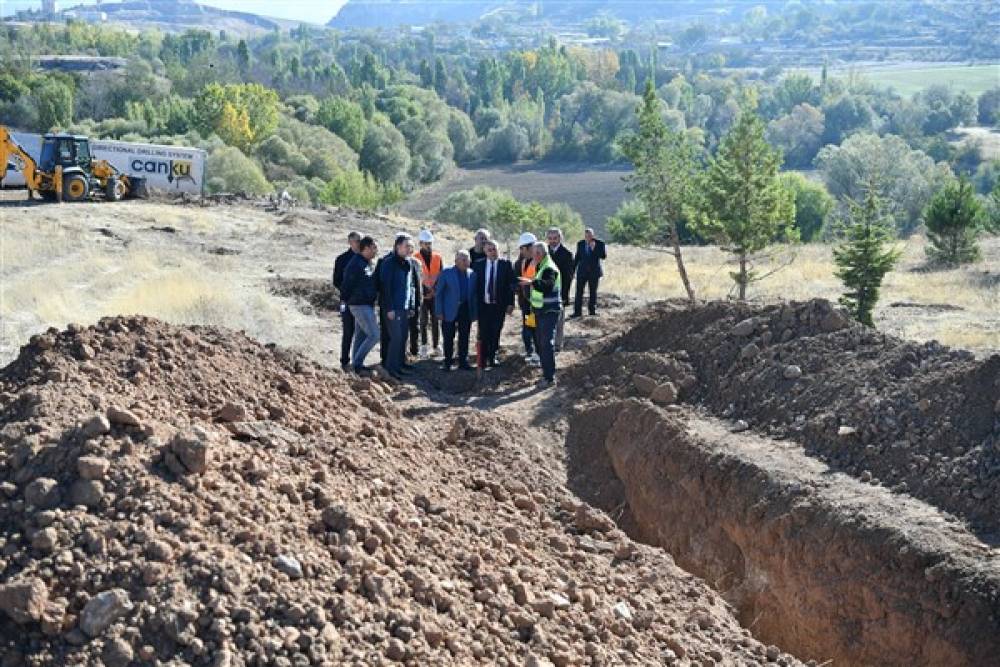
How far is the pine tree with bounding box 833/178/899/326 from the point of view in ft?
74.3

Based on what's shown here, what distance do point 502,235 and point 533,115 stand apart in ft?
292

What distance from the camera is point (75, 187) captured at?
3528 cm

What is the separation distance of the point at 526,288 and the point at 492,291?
622 mm

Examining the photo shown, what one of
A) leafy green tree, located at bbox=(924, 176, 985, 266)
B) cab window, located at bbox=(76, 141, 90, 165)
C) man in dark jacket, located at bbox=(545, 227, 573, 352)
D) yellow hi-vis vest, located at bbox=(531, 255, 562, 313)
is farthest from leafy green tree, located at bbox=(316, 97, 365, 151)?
yellow hi-vis vest, located at bbox=(531, 255, 562, 313)

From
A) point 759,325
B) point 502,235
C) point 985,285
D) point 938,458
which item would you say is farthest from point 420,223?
point 938,458

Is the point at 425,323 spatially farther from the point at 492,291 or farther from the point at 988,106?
the point at 988,106

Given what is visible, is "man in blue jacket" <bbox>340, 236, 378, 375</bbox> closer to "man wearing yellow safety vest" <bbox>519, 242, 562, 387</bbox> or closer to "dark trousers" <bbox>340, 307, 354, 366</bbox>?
"dark trousers" <bbox>340, 307, 354, 366</bbox>

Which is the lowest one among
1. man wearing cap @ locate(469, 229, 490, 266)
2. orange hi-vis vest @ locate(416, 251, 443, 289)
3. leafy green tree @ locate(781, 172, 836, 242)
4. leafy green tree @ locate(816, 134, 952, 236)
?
leafy green tree @ locate(781, 172, 836, 242)

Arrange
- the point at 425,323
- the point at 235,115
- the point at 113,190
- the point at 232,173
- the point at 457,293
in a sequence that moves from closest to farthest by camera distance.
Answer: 1. the point at 457,293
2. the point at 425,323
3. the point at 113,190
4. the point at 232,173
5. the point at 235,115

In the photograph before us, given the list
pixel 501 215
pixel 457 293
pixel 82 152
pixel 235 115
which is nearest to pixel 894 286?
pixel 457 293

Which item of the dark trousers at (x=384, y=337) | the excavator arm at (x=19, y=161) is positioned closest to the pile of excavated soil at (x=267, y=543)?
the dark trousers at (x=384, y=337)

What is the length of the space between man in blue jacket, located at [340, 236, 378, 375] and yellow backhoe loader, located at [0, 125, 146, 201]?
2380cm

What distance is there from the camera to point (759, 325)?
14.1 metres

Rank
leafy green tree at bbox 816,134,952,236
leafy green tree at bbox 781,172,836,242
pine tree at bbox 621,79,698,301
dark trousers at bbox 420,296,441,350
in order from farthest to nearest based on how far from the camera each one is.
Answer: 1. leafy green tree at bbox 781,172,836,242
2. leafy green tree at bbox 816,134,952,236
3. pine tree at bbox 621,79,698,301
4. dark trousers at bbox 420,296,441,350
